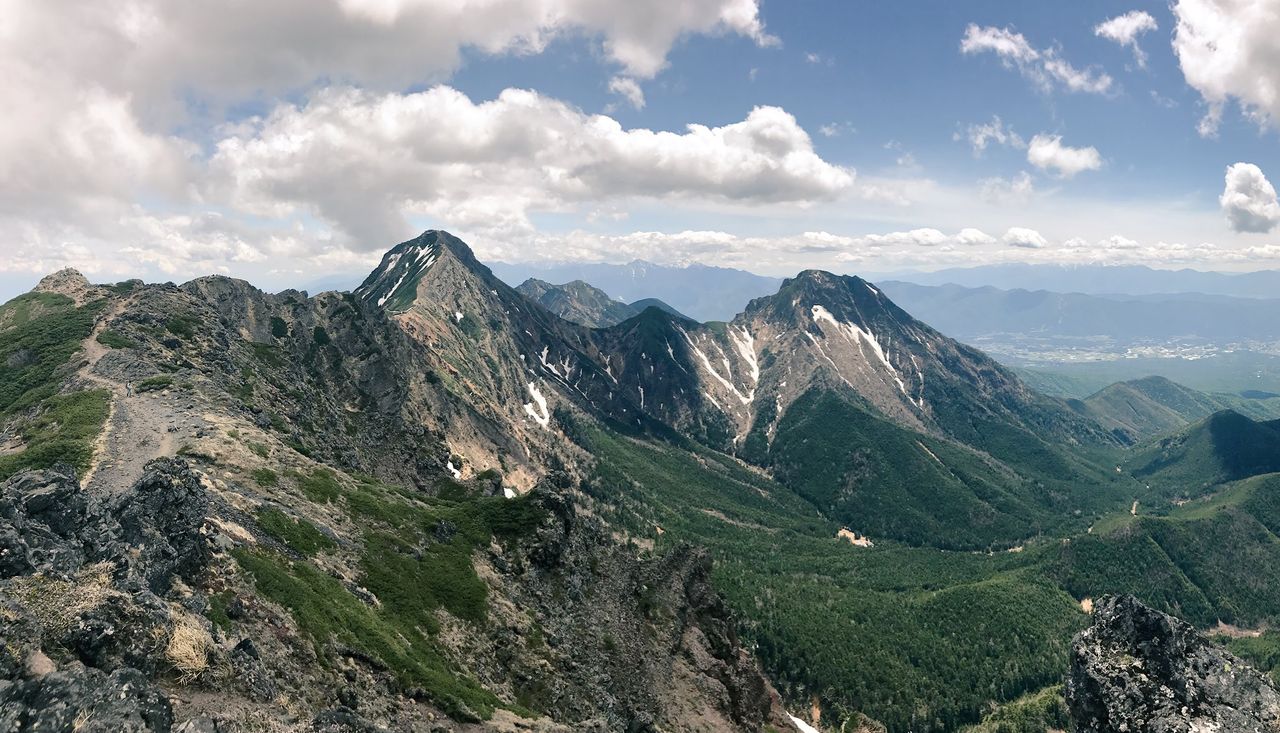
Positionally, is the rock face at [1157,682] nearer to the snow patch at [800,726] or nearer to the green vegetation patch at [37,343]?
the snow patch at [800,726]

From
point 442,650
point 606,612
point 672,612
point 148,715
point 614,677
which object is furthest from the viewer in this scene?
point 672,612

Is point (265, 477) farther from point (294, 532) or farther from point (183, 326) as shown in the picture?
point (183, 326)

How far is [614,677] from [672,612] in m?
24.3

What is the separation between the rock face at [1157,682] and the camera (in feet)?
173

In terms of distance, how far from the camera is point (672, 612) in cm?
11012

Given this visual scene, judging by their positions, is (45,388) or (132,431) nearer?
(132,431)

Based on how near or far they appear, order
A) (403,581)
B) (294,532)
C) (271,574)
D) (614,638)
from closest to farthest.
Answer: (271,574)
(294,532)
(403,581)
(614,638)

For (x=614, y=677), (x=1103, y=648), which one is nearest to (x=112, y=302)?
(x=614, y=677)

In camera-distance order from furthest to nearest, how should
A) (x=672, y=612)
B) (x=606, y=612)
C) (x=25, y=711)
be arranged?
1. (x=672, y=612)
2. (x=606, y=612)
3. (x=25, y=711)

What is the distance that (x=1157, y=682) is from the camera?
57031 millimetres

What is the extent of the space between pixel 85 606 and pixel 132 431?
274 ft

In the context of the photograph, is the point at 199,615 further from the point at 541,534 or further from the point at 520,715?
the point at 541,534

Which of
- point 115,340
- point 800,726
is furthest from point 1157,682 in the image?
point 115,340

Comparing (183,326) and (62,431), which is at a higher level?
(183,326)
